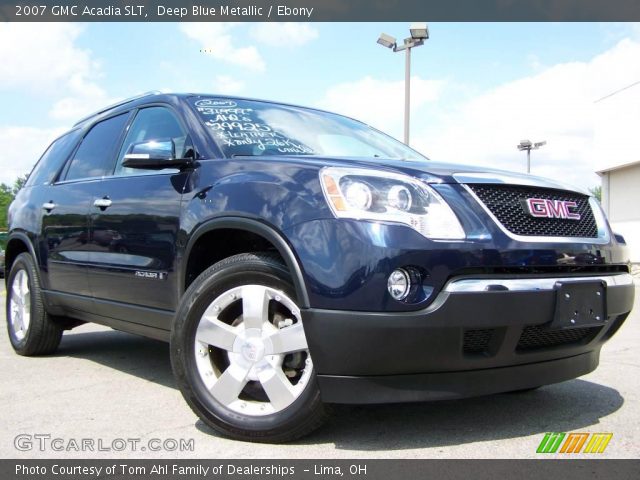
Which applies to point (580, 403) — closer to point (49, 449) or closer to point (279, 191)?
point (279, 191)

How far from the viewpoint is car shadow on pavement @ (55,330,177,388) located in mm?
4574

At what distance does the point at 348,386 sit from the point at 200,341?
800mm

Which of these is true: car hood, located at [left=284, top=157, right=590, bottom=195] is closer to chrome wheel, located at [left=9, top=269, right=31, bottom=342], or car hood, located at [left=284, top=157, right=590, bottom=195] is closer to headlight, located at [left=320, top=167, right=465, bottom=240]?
headlight, located at [left=320, top=167, right=465, bottom=240]

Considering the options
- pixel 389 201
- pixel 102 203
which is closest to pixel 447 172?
pixel 389 201

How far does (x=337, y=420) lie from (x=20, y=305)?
3425 millimetres

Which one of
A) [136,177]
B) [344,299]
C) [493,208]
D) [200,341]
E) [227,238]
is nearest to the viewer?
[344,299]

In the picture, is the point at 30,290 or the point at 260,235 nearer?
the point at 260,235

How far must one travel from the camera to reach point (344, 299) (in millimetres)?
2609

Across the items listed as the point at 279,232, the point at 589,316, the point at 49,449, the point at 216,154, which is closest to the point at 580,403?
the point at 589,316

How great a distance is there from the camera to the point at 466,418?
10.7 ft

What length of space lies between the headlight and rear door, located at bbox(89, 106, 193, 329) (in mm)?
1095

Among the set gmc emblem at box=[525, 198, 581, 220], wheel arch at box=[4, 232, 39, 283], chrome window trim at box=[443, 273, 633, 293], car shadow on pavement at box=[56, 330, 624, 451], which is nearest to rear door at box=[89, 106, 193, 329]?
car shadow on pavement at box=[56, 330, 624, 451]

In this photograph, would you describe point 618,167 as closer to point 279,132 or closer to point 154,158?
point 279,132

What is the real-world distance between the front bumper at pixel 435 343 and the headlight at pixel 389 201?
0.25m
